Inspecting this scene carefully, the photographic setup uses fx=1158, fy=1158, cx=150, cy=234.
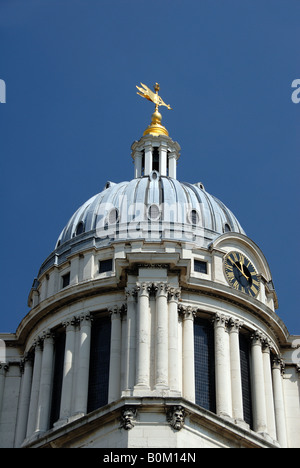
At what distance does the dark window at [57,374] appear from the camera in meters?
65.2

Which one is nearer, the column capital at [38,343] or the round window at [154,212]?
the column capital at [38,343]

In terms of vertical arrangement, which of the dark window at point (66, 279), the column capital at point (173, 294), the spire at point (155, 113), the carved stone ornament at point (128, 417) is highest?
the spire at point (155, 113)

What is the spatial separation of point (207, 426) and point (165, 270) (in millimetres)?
9920

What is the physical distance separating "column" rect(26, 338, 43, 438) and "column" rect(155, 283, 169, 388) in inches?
376

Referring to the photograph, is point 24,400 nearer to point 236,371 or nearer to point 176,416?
point 236,371

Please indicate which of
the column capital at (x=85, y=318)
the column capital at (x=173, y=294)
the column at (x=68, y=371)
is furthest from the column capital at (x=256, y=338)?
the column at (x=68, y=371)

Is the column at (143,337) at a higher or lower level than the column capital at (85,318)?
lower

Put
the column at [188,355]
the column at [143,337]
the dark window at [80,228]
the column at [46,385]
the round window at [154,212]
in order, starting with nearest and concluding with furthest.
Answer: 1. the column at [143,337]
2. the column at [188,355]
3. the column at [46,385]
4. the round window at [154,212]
5. the dark window at [80,228]

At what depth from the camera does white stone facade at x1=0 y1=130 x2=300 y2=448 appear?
5612 cm

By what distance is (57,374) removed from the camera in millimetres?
66812

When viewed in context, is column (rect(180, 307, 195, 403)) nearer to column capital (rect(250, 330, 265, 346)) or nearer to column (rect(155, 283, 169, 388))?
column (rect(155, 283, 169, 388))

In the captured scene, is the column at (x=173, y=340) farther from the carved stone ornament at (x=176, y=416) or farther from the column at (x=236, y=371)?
the column at (x=236, y=371)

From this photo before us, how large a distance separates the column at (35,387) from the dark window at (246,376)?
11732 millimetres
